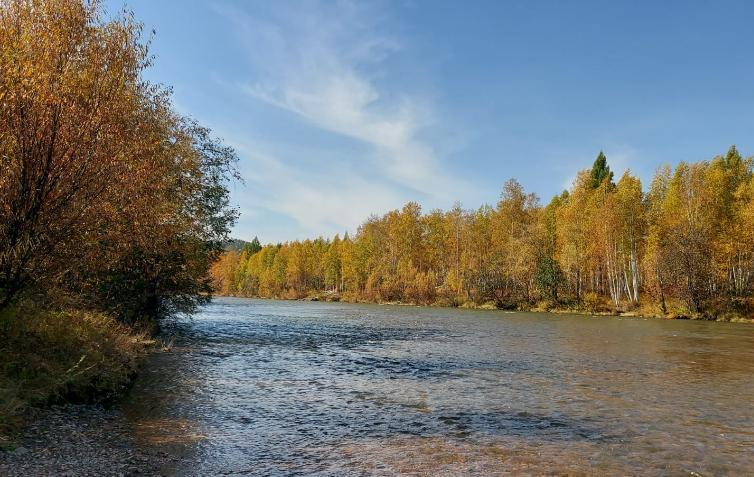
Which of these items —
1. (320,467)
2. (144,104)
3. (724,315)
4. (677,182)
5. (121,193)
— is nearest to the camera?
(320,467)

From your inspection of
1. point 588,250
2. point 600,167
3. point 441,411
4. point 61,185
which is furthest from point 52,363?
point 600,167

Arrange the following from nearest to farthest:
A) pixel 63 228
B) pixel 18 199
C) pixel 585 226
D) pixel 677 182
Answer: pixel 18 199 → pixel 63 228 → pixel 677 182 → pixel 585 226

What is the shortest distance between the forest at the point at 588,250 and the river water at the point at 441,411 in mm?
15128

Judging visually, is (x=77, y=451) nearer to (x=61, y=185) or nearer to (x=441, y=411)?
(x=61, y=185)

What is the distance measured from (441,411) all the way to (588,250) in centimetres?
6226

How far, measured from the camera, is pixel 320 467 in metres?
8.71

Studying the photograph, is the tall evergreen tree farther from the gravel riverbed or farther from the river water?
the gravel riverbed

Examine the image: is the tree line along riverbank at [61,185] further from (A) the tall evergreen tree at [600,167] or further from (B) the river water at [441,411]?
(A) the tall evergreen tree at [600,167]

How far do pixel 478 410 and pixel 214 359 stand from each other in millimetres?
12052

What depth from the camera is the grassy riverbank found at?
35.2ft

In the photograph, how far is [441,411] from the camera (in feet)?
42.9

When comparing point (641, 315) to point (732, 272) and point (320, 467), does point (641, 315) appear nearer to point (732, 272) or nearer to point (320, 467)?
point (732, 272)

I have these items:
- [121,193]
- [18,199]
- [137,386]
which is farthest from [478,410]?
[18,199]

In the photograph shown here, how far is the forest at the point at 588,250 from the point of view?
2221 inches
